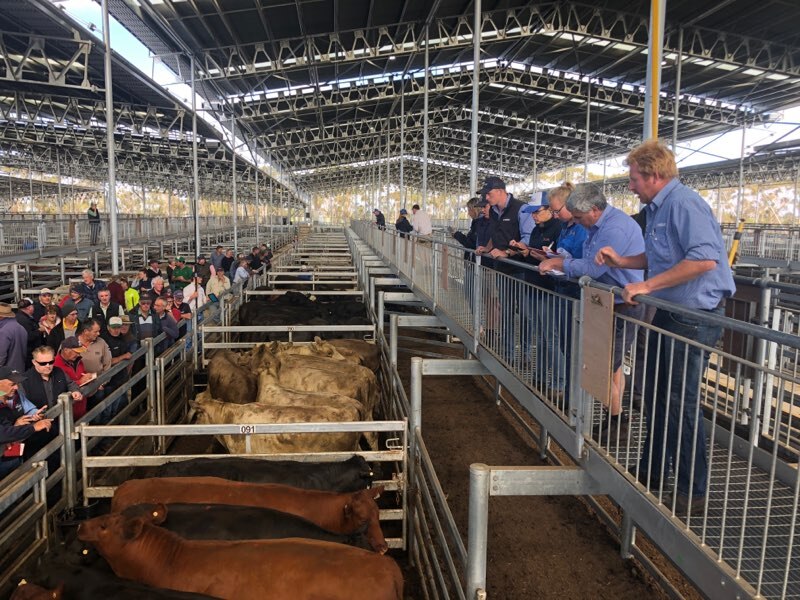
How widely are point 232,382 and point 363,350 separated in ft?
7.38

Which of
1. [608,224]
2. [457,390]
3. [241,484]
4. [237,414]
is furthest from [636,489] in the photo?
[457,390]

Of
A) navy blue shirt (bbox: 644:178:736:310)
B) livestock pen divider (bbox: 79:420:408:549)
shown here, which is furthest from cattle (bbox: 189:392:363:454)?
navy blue shirt (bbox: 644:178:736:310)

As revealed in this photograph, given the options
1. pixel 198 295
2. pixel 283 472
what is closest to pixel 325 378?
pixel 283 472

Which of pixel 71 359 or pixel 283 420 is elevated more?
pixel 71 359

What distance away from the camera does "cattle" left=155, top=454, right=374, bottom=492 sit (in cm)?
519

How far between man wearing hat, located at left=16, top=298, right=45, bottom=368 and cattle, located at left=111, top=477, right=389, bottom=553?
4746 mm

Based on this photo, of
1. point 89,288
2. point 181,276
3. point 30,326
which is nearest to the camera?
point 30,326

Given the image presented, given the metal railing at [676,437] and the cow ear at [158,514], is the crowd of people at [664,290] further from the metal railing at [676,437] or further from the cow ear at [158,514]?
the cow ear at [158,514]

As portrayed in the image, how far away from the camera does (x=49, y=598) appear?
3441 millimetres

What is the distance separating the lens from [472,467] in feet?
9.87

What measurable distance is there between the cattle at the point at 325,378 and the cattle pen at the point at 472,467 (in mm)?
417

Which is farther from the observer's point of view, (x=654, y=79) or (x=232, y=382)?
(x=232, y=382)

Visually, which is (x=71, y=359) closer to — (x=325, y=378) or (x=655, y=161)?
(x=325, y=378)

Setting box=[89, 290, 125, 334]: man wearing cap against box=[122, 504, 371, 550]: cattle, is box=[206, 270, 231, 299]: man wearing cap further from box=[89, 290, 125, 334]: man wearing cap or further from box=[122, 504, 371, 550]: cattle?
box=[122, 504, 371, 550]: cattle
